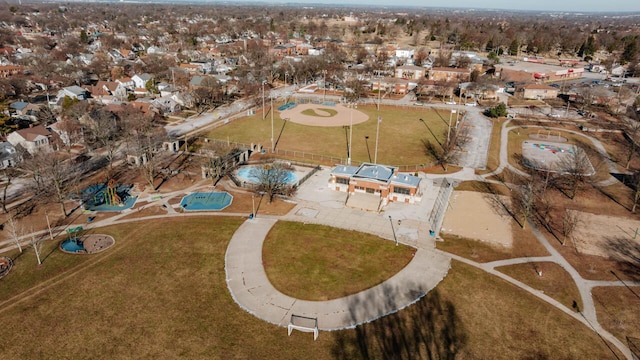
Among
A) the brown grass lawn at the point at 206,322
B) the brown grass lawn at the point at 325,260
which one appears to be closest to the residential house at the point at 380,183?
the brown grass lawn at the point at 325,260

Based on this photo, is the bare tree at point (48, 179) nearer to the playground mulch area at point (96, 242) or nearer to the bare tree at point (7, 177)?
the bare tree at point (7, 177)

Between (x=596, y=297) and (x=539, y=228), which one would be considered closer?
(x=596, y=297)

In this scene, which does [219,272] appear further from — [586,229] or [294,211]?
[586,229]

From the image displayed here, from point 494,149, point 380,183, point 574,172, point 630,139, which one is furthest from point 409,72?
point 380,183

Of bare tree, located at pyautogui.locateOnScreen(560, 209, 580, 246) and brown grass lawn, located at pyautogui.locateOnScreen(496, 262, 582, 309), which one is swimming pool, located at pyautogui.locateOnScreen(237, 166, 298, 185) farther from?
bare tree, located at pyautogui.locateOnScreen(560, 209, 580, 246)

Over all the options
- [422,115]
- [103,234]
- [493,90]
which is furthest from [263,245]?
[493,90]
